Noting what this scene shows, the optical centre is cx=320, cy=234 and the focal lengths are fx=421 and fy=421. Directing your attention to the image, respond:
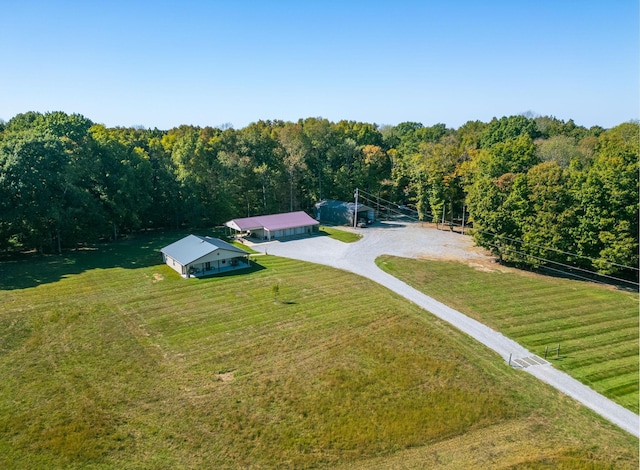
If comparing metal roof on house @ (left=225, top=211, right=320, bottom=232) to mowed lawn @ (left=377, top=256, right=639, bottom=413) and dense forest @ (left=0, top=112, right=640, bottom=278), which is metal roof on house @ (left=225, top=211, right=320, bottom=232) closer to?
dense forest @ (left=0, top=112, right=640, bottom=278)

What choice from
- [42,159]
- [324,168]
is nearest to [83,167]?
[42,159]

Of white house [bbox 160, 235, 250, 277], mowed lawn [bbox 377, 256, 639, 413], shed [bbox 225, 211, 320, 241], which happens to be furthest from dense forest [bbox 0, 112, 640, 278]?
white house [bbox 160, 235, 250, 277]

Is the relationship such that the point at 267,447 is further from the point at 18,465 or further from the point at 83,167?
the point at 83,167

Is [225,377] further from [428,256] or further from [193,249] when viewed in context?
[428,256]

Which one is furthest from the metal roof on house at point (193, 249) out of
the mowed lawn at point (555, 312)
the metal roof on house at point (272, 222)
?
the mowed lawn at point (555, 312)

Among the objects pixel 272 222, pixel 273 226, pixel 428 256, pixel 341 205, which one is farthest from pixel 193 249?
pixel 341 205

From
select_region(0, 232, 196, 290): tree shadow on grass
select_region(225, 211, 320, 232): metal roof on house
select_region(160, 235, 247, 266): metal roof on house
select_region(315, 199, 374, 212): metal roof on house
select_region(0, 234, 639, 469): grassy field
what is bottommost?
select_region(0, 234, 639, 469): grassy field
